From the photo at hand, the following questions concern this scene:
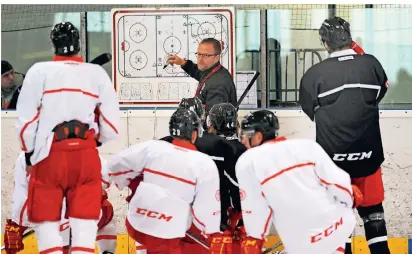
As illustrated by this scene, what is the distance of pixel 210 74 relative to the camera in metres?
5.32

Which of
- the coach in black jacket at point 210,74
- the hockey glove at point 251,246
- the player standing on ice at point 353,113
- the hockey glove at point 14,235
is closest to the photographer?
the hockey glove at point 251,246

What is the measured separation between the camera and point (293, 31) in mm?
5535

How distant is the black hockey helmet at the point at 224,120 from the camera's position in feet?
15.1

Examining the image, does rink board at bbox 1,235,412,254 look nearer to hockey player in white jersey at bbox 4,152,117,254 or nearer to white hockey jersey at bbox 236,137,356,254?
hockey player in white jersey at bbox 4,152,117,254

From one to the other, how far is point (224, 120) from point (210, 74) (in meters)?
0.77

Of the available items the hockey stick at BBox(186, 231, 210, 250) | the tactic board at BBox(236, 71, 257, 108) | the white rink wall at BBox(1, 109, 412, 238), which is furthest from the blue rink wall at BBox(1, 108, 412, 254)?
the hockey stick at BBox(186, 231, 210, 250)

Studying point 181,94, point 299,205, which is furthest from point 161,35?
point 299,205

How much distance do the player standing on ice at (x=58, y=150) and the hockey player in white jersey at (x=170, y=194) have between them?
0.70ft

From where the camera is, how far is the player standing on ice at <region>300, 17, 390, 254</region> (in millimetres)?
4566

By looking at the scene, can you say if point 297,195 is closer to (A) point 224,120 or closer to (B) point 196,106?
(A) point 224,120

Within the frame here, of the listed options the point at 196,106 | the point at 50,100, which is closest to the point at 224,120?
the point at 196,106

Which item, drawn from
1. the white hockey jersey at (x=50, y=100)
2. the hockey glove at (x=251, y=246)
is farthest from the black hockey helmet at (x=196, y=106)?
Answer: the hockey glove at (x=251, y=246)

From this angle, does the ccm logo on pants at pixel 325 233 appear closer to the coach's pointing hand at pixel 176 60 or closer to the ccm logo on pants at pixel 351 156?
the ccm logo on pants at pixel 351 156

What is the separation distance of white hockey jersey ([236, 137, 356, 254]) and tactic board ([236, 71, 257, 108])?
1.63 meters
